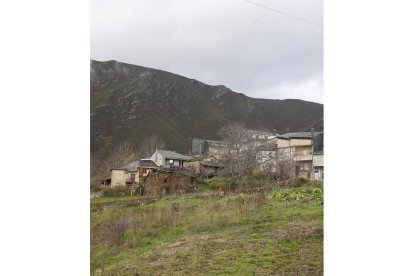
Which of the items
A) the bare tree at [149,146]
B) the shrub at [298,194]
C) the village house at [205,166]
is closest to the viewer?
the bare tree at [149,146]

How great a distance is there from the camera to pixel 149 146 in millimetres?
2098

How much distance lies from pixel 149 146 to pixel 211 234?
2.43 feet

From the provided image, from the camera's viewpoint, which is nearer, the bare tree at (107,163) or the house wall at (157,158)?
the bare tree at (107,163)

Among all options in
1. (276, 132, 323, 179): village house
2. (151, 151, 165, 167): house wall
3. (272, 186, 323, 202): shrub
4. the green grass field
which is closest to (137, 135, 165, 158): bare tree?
(151, 151, 165, 167): house wall

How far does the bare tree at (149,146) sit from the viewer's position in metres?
2.04

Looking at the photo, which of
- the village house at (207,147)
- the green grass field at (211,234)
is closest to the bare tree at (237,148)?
the village house at (207,147)

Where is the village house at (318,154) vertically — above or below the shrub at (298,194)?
above

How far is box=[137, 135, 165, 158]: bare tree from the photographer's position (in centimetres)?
204

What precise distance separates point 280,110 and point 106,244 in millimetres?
1349

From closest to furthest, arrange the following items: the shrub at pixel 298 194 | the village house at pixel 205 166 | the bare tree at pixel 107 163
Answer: the bare tree at pixel 107 163, the village house at pixel 205 166, the shrub at pixel 298 194

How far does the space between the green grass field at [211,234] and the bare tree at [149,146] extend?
306mm

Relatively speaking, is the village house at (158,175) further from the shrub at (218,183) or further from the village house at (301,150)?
the village house at (301,150)
